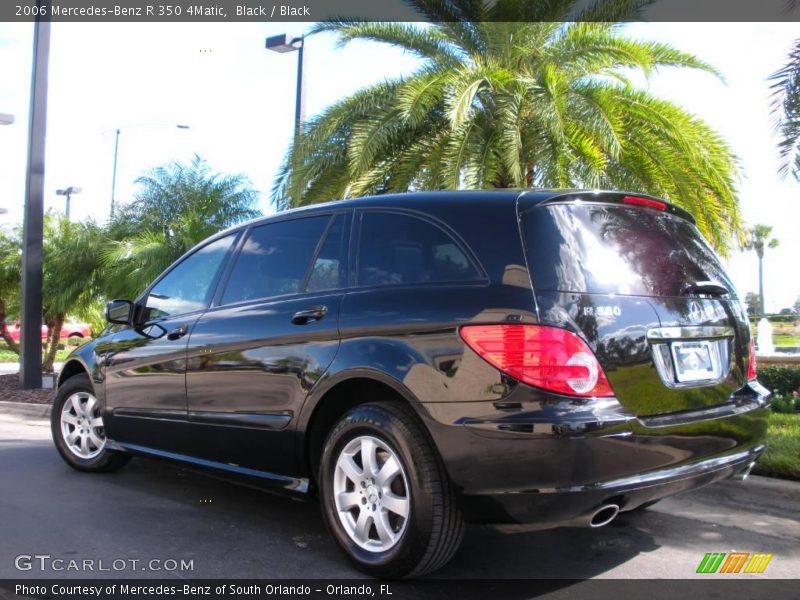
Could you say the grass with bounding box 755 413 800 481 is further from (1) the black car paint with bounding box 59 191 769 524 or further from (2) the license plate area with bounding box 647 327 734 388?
(2) the license plate area with bounding box 647 327 734 388

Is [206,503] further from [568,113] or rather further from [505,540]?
[568,113]

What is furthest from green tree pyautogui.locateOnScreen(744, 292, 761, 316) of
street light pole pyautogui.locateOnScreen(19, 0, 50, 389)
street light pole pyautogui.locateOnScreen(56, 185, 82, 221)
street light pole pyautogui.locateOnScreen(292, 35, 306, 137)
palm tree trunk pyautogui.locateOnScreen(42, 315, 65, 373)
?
street light pole pyautogui.locateOnScreen(19, 0, 50, 389)

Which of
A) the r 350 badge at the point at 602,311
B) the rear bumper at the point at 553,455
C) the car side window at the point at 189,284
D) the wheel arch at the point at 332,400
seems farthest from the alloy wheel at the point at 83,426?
the r 350 badge at the point at 602,311

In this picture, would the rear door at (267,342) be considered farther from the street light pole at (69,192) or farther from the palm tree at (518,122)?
the street light pole at (69,192)

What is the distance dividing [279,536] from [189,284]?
172cm

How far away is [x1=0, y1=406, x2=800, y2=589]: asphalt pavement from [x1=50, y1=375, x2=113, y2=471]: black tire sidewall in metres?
0.23

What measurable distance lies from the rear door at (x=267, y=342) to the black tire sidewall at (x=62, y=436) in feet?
5.03

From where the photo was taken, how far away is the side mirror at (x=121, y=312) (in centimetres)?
539

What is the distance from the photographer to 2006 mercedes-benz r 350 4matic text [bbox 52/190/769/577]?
3189 millimetres

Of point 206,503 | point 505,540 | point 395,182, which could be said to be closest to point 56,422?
point 206,503

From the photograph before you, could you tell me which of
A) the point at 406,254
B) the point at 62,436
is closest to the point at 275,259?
the point at 406,254

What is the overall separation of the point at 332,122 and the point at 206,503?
6182 millimetres

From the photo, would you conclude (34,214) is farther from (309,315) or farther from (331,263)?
(309,315)

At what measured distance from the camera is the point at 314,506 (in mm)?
5059
